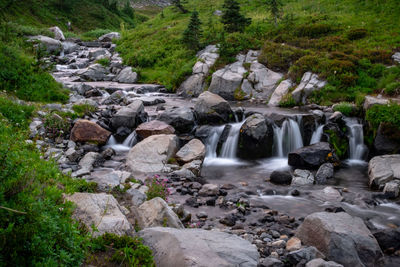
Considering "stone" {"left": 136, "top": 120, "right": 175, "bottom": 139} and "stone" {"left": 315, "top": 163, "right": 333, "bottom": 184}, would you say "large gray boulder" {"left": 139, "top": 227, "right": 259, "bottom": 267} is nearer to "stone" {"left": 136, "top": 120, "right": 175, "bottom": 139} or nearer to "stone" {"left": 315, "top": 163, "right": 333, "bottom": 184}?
"stone" {"left": 315, "top": 163, "right": 333, "bottom": 184}

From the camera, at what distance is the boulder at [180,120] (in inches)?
545

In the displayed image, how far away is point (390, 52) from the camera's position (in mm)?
19234

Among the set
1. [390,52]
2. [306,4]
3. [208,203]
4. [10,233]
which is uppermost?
[306,4]

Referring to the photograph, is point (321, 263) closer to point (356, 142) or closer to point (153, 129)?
point (153, 129)

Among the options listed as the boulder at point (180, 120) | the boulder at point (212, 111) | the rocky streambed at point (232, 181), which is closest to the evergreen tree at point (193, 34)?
the rocky streambed at point (232, 181)

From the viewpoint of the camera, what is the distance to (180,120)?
13891 millimetres

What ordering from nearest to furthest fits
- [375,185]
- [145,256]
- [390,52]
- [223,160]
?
[145,256] → [375,185] → [223,160] → [390,52]

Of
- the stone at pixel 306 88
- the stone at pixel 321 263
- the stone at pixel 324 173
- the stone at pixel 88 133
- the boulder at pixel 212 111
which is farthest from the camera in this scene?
the stone at pixel 306 88

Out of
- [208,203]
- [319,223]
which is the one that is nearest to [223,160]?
[208,203]

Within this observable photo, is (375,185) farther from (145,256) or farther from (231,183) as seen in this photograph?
(145,256)

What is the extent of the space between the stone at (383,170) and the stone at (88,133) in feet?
34.2

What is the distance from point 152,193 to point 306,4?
34441 millimetres

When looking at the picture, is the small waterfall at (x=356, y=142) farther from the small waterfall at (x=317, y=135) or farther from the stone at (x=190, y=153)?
the stone at (x=190, y=153)

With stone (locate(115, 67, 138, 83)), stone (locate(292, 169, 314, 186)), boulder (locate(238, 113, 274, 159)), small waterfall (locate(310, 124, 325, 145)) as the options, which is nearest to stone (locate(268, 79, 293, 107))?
small waterfall (locate(310, 124, 325, 145))
